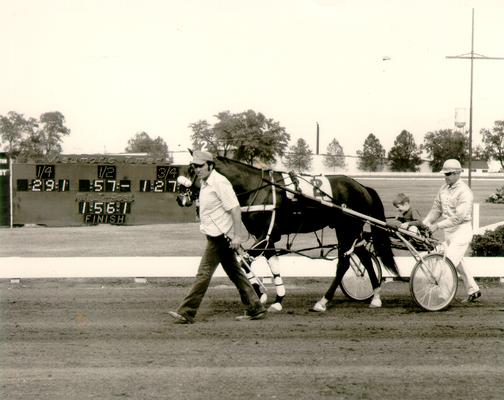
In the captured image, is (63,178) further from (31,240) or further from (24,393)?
(24,393)

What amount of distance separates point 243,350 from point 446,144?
1221 inches

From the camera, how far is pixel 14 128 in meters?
34.0

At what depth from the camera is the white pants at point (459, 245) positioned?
9469 millimetres

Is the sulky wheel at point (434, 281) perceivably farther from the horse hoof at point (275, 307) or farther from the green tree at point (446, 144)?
the green tree at point (446, 144)

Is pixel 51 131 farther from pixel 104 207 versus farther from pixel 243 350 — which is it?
pixel 243 350

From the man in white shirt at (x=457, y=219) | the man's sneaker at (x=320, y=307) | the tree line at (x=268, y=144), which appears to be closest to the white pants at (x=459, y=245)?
the man in white shirt at (x=457, y=219)

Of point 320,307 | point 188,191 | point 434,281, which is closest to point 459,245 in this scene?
point 434,281

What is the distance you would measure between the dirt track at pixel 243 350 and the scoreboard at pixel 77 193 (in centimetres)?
854

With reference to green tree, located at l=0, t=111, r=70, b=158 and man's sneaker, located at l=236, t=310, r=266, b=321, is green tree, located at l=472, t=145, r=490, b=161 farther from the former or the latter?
man's sneaker, located at l=236, t=310, r=266, b=321

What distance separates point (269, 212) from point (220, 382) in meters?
3.48

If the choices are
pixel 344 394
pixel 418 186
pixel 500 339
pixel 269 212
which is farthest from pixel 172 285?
pixel 418 186

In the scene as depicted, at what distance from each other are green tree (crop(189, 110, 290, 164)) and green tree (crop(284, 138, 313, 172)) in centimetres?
409

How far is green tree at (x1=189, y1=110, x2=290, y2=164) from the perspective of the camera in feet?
91.6

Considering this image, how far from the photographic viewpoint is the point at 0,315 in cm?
878
